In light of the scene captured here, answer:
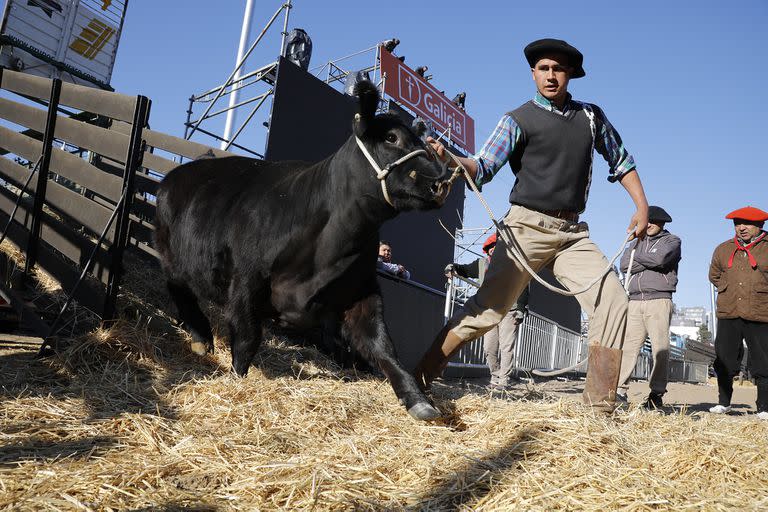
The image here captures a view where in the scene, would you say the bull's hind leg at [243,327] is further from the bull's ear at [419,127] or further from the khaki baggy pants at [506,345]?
the khaki baggy pants at [506,345]

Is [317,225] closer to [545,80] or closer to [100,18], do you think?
[545,80]

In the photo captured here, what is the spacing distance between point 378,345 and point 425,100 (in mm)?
13612

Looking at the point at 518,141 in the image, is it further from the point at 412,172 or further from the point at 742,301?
the point at 742,301

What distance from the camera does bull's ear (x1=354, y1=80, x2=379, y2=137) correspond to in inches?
122

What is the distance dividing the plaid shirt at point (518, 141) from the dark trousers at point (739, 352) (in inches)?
135

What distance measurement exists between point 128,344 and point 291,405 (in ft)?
5.54

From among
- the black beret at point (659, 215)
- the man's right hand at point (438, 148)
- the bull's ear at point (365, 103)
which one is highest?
the black beret at point (659, 215)

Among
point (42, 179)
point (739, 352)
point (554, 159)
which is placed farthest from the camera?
point (739, 352)

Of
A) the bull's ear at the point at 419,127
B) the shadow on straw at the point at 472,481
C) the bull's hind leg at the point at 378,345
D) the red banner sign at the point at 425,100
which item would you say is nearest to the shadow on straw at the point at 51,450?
the shadow on straw at the point at 472,481

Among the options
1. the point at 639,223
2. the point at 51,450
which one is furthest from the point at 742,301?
the point at 51,450

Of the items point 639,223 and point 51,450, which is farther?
point 639,223

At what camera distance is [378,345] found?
10.7 ft

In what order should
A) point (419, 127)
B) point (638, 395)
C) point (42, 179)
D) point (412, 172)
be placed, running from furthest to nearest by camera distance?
point (638, 395)
point (42, 179)
point (419, 127)
point (412, 172)

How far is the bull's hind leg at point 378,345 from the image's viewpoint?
2.88 metres
